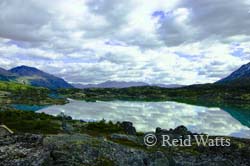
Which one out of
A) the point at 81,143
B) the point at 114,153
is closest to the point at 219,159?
the point at 114,153

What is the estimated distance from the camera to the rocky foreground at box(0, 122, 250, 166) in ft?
82.1

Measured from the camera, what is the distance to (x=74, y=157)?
25578mm

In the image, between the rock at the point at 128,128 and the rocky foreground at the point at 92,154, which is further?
the rock at the point at 128,128

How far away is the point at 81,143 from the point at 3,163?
6.19 m

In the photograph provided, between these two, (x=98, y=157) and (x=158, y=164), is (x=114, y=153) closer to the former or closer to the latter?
(x=98, y=157)

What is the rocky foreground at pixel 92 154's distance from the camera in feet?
82.1
